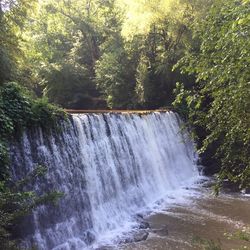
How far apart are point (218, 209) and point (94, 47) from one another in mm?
16313

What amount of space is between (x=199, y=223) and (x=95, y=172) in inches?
120

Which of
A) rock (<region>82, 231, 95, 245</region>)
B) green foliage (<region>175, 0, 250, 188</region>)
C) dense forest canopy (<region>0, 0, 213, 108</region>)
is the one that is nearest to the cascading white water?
rock (<region>82, 231, 95, 245</region>)

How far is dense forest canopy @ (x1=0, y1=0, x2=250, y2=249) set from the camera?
3.99 meters

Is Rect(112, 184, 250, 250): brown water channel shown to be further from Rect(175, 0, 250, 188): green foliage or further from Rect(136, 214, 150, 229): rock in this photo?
Rect(175, 0, 250, 188): green foliage

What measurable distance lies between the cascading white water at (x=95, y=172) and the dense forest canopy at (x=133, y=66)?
0.71 meters

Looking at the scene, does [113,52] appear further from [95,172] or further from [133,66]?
[95,172]

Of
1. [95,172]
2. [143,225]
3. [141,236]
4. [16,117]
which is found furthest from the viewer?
[95,172]

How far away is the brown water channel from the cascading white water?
3.01 feet

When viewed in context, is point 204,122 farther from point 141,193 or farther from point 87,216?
point 141,193

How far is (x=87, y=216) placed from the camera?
361 inches

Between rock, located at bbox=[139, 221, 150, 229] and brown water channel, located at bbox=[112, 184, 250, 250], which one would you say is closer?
brown water channel, located at bbox=[112, 184, 250, 250]

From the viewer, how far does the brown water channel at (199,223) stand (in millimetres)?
8289

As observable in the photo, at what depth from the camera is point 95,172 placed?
1020 centimetres

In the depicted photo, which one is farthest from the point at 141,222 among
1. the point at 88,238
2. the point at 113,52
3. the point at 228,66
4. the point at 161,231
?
the point at 113,52
